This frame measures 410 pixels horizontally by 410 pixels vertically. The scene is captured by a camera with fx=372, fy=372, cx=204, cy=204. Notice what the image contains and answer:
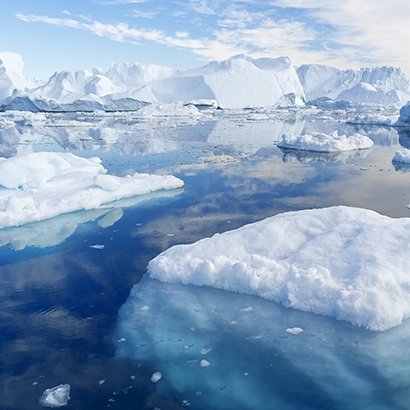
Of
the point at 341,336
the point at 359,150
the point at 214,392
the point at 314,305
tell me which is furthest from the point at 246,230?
the point at 359,150

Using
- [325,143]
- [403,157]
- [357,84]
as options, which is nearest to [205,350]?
[403,157]

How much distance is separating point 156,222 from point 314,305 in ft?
11.1

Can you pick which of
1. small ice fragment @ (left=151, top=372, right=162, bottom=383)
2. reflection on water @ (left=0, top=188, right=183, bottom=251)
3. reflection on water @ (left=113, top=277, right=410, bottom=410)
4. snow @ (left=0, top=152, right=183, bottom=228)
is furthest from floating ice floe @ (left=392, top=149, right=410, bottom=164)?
small ice fragment @ (left=151, top=372, right=162, bottom=383)

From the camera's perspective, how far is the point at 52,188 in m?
7.93

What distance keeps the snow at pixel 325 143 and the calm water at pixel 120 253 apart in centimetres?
122

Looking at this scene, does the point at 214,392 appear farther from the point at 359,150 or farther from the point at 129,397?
the point at 359,150

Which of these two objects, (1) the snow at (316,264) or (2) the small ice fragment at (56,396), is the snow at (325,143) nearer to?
(1) the snow at (316,264)

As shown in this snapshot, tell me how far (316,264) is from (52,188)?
602cm

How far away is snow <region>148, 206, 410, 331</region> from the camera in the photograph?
11.4 ft

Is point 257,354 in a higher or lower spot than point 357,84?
lower

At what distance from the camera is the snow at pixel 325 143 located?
13797 millimetres

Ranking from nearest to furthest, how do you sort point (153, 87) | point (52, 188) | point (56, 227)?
point (56, 227), point (52, 188), point (153, 87)

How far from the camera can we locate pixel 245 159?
12.3 m

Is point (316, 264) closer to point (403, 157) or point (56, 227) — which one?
point (56, 227)
